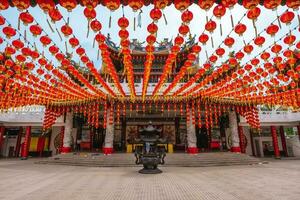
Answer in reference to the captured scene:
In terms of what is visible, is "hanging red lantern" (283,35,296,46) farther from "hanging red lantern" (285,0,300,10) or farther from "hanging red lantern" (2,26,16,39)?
"hanging red lantern" (2,26,16,39)

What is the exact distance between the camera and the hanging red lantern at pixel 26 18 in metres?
3.50

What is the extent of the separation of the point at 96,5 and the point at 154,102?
858cm

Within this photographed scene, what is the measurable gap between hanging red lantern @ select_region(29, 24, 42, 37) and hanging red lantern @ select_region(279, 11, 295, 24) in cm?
539

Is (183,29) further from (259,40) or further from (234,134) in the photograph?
(234,134)

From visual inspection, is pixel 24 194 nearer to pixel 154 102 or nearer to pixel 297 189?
pixel 297 189

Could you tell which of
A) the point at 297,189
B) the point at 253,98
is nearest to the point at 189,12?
the point at 297,189

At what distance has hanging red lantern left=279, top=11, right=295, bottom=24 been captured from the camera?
3441 millimetres

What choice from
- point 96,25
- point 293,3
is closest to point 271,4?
point 293,3

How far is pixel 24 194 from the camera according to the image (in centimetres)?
429

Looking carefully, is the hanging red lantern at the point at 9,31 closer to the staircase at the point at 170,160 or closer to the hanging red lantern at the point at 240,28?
the hanging red lantern at the point at 240,28

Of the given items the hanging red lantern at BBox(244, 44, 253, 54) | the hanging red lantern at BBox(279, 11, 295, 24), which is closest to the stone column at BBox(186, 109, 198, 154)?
the hanging red lantern at BBox(244, 44, 253, 54)

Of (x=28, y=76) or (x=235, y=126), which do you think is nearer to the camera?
(x=28, y=76)

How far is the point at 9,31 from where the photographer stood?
3.98 m

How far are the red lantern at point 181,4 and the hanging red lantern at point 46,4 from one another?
7.55 feet
